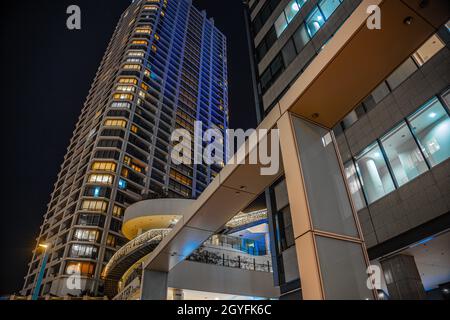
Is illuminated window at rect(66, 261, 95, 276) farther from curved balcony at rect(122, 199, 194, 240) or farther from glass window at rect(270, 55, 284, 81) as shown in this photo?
Answer: glass window at rect(270, 55, 284, 81)

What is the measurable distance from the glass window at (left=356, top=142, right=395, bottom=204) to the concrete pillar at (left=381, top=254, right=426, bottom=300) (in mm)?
2250

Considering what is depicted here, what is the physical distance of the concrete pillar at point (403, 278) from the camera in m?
9.36

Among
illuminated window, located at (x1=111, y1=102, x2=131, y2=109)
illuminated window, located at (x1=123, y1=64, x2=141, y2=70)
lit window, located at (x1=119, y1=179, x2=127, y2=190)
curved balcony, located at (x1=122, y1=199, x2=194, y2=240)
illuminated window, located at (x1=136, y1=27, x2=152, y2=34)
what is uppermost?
illuminated window, located at (x1=136, y1=27, x2=152, y2=34)

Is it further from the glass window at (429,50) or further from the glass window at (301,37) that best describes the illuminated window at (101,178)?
the glass window at (429,50)

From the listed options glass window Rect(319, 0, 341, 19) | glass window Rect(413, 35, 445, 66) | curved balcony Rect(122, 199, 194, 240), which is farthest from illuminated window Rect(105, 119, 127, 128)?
glass window Rect(413, 35, 445, 66)

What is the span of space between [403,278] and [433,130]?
4.93 m

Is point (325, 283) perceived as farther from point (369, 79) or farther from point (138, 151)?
Answer: point (138, 151)

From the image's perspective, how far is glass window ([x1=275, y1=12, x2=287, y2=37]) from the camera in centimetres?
2138

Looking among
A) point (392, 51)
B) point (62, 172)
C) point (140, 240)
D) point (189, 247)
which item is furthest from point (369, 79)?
point (62, 172)

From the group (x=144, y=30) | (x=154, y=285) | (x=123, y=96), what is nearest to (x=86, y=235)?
(x=123, y=96)

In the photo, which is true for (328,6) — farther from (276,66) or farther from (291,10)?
(276,66)

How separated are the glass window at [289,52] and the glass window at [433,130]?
34.6ft

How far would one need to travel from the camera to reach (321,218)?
15.8 ft
